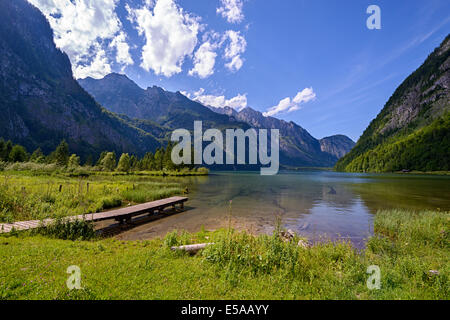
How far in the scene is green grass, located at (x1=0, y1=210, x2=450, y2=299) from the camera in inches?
221

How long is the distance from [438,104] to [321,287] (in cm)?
29636

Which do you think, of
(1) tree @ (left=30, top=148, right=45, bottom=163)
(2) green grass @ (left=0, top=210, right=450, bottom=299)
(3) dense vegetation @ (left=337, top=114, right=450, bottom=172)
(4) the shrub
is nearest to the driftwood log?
(2) green grass @ (left=0, top=210, right=450, bottom=299)

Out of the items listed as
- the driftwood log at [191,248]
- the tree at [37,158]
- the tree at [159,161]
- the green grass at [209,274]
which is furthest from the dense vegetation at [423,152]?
the tree at [37,158]

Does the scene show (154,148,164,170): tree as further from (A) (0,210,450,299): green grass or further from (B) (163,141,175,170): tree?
Answer: (A) (0,210,450,299): green grass

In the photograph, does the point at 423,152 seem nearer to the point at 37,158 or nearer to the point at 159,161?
the point at 159,161

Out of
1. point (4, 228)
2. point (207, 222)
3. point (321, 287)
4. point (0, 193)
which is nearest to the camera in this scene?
point (321, 287)

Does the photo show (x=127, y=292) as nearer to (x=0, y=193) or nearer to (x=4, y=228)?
(x=4, y=228)

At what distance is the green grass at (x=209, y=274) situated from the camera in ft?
18.4

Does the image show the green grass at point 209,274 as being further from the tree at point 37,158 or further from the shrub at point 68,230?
the tree at point 37,158

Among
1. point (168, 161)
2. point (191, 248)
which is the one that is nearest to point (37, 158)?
point (168, 161)

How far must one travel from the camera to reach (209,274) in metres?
6.97
